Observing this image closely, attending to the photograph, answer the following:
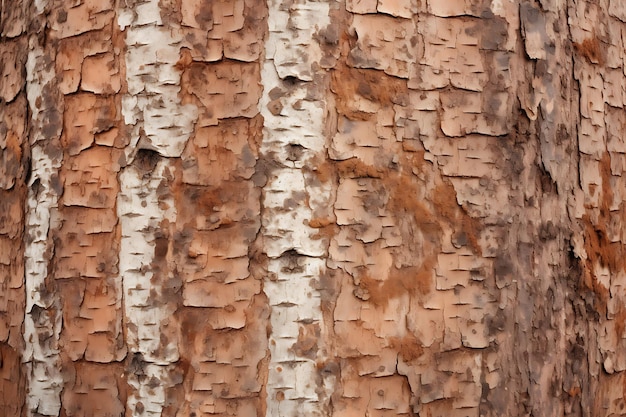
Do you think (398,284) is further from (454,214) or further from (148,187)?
(148,187)

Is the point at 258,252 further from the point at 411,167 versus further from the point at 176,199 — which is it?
the point at 411,167

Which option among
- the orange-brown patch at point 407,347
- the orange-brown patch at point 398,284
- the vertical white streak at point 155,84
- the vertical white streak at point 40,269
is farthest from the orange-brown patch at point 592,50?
the vertical white streak at point 40,269

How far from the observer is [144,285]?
1549mm

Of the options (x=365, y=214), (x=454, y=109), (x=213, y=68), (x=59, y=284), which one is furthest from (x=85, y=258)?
(x=454, y=109)

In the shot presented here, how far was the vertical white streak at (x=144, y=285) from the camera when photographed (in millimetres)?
1529

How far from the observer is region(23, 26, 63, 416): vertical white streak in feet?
5.37

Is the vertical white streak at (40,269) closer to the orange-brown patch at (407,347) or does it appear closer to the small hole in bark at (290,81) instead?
the small hole in bark at (290,81)

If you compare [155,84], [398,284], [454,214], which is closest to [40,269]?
[155,84]

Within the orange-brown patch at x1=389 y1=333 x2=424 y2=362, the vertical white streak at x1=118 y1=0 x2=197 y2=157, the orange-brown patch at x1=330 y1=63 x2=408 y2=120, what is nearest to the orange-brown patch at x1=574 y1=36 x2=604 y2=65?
the orange-brown patch at x1=330 y1=63 x2=408 y2=120

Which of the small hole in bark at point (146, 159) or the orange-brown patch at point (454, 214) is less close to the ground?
the small hole in bark at point (146, 159)

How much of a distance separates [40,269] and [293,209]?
0.57 m

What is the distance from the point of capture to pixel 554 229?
65.4 inches

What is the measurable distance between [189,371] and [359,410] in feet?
1.10

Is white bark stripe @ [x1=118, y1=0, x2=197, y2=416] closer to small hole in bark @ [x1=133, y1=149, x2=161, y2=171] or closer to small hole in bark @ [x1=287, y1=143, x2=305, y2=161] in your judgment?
small hole in bark @ [x1=133, y1=149, x2=161, y2=171]
